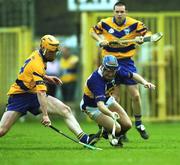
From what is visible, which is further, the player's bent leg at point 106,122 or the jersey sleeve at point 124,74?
the jersey sleeve at point 124,74

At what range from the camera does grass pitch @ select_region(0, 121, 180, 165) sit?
1333 centimetres

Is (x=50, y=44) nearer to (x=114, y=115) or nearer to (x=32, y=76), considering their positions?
(x=32, y=76)

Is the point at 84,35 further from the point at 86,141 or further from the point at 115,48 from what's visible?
the point at 86,141

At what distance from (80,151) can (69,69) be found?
1260cm

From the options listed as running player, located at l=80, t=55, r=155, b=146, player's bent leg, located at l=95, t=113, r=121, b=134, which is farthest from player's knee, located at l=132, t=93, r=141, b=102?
player's bent leg, located at l=95, t=113, r=121, b=134

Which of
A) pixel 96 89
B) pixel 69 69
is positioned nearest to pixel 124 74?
pixel 96 89

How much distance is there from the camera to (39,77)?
15.3m


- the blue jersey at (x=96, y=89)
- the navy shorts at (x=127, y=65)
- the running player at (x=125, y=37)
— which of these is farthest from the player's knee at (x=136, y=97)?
the blue jersey at (x=96, y=89)

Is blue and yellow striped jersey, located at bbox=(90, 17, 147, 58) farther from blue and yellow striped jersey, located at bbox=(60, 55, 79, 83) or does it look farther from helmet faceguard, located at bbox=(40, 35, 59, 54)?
blue and yellow striped jersey, located at bbox=(60, 55, 79, 83)

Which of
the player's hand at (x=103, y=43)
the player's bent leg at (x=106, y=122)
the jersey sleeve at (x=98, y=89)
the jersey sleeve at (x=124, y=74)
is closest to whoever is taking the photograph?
the jersey sleeve at (x=98, y=89)

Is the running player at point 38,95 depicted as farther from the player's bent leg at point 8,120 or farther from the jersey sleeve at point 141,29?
the jersey sleeve at point 141,29

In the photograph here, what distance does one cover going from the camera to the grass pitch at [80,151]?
13328 mm

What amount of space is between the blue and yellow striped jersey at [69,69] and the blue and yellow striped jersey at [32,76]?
37.2 ft

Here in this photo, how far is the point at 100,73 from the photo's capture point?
15.6 m
